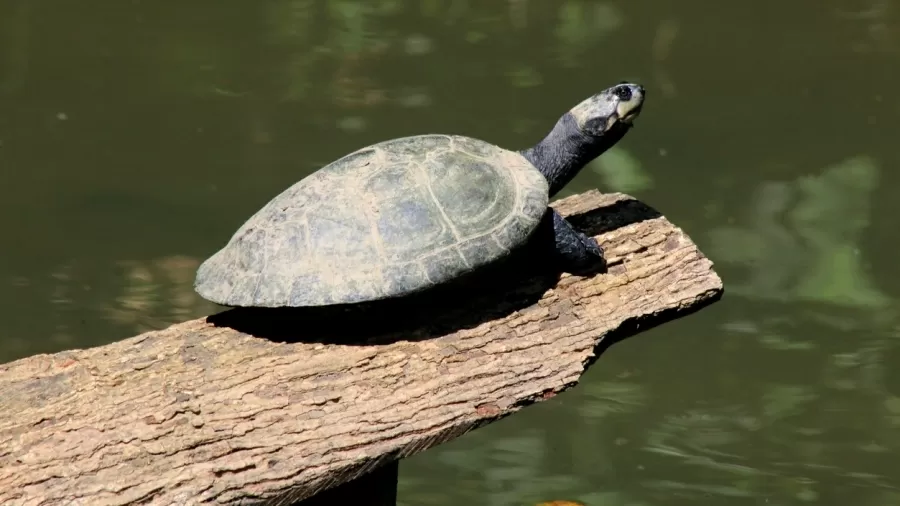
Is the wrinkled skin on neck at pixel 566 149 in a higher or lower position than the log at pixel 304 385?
higher

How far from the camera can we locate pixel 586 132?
132 inches

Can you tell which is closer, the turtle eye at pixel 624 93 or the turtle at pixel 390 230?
the turtle at pixel 390 230

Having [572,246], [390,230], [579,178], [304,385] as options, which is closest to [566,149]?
[572,246]

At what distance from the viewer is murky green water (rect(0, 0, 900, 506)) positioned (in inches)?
180

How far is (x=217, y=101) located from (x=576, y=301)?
13.7ft

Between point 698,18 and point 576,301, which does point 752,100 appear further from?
point 576,301

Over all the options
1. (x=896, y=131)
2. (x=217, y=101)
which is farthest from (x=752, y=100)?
(x=217, y=101)

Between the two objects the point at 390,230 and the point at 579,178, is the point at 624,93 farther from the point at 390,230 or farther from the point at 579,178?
the point at 579,178

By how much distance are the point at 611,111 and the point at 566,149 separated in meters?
0.22

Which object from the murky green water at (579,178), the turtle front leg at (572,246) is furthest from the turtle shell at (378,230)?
the murky green water at (579,178)

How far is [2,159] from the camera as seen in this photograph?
18.9 feet

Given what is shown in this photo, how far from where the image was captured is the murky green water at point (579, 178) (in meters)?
4.58

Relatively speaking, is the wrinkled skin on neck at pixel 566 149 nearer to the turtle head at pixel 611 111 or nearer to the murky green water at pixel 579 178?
the turtle head at pixel 611 111

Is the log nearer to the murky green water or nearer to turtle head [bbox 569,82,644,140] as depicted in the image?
turtle head [bbox 569,82,644,140]
